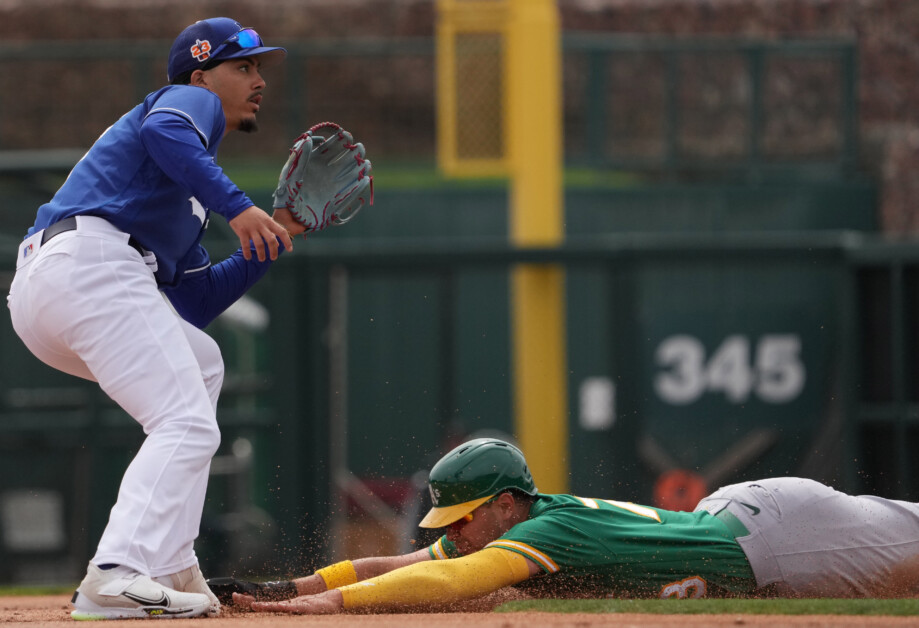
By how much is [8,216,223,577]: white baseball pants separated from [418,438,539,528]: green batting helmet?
0.77 meters

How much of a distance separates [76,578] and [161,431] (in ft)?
13.0

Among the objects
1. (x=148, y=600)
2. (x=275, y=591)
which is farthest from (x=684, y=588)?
(x=148, y=600)

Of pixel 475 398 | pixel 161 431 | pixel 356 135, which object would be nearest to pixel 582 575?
pixel 161 431

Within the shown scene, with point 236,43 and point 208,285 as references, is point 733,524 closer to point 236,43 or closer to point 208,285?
point 208,285

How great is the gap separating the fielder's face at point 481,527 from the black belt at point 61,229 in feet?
4.40

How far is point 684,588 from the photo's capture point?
421 centimetres

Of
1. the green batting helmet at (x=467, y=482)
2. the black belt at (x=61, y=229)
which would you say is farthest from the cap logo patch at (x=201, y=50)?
the green batting helmet at (x=467, y=482)

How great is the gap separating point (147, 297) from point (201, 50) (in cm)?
81

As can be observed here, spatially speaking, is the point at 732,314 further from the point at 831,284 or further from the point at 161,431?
the point at 161,431

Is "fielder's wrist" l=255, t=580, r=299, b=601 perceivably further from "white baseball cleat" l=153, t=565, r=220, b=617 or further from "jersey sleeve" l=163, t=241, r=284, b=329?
"jersey sleeve" l=163, t=241, r=284, b=329

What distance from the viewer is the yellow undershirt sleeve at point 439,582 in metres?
3.81

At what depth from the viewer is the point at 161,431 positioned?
3725 millimetres

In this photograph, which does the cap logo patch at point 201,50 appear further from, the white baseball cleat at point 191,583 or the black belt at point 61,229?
the white baseball cleat at point 191,583

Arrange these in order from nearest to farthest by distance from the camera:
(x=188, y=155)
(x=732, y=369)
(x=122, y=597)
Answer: (x=122, y=597)
(x=188, y=155)
(x=732, y=369)
